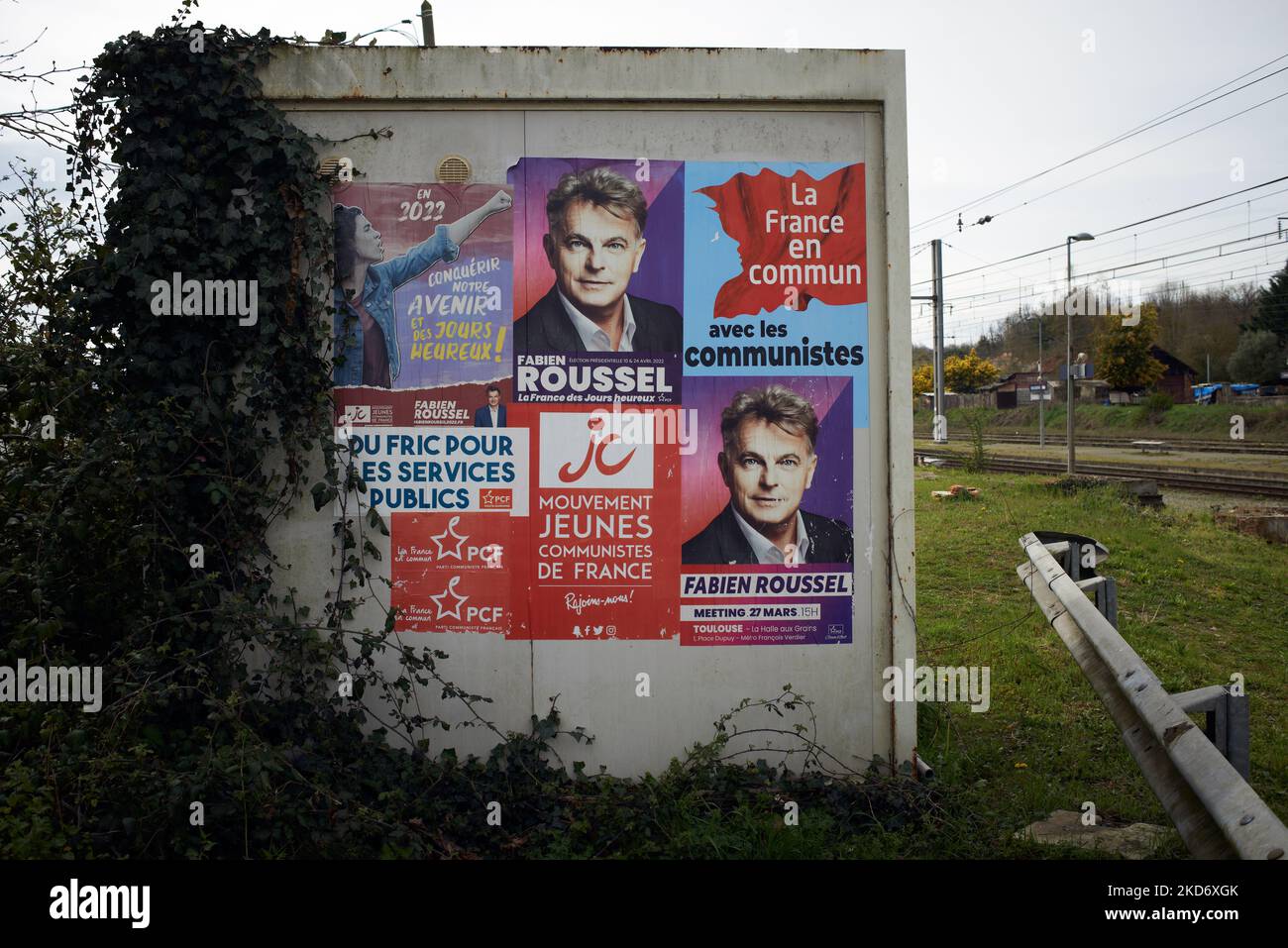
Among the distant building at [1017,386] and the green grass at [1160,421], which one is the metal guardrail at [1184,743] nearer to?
the green grass at [1160,421]

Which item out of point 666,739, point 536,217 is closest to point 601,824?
point 666,739

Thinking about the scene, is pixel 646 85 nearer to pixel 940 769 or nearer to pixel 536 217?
pixel 536 217

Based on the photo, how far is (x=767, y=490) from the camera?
16.8 ft

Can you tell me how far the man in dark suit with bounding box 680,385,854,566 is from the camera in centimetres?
509

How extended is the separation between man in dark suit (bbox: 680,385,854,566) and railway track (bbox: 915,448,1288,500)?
17.3 metres

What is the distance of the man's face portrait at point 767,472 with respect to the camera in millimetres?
5094

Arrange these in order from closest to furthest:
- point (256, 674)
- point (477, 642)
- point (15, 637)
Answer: point (15, 637)
point (256, 674)
point (477, 642)

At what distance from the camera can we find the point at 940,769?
527 centimetres

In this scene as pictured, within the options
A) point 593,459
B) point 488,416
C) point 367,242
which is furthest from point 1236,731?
point 367,242

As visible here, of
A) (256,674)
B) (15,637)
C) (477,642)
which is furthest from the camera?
(477,642)

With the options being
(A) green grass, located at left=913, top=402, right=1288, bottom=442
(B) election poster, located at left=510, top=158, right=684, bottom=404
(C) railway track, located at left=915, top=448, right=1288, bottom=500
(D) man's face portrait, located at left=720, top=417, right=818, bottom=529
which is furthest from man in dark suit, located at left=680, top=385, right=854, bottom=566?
(A) green grass, located at left=913, top=402, right=1288, bottom=442

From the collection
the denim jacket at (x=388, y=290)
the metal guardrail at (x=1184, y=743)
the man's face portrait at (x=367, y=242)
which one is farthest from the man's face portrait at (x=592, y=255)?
the metal guardrail at (x=1184, y=743)

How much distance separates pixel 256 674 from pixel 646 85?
3.65m

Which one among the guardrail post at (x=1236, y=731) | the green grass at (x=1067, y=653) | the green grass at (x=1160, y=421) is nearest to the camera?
the guardrail post at (x=1236, y=731)
